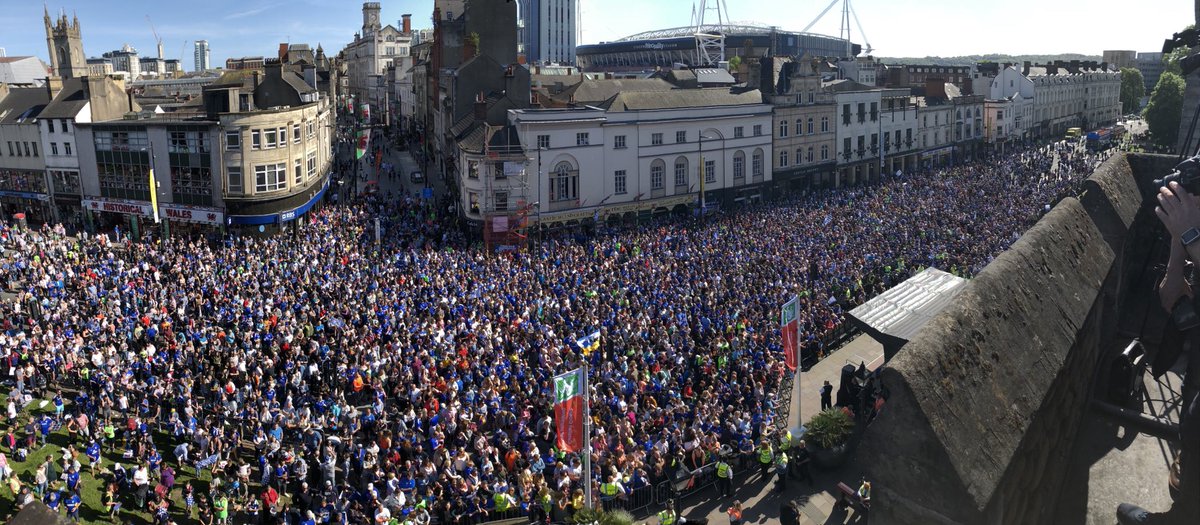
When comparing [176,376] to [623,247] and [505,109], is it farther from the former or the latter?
[505,109]

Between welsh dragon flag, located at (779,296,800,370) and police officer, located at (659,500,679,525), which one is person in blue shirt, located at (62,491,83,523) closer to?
police officer, located at (659,500,679,525)

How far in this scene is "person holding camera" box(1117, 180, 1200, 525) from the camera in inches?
306

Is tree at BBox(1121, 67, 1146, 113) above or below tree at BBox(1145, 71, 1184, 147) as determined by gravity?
above

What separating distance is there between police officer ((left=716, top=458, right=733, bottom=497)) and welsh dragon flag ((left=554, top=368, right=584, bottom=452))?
4.06 metres

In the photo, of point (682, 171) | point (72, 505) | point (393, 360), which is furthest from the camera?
point (682, 171)

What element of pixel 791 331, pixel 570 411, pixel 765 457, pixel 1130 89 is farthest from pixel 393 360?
pixel 1130 89

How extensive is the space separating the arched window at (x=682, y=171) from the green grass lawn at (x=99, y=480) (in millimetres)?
41979

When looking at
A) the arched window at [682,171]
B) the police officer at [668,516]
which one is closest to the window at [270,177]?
the arched window at [682,171]

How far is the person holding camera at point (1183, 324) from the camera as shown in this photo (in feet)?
25.5

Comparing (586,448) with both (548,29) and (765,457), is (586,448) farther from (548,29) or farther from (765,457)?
(548,29)

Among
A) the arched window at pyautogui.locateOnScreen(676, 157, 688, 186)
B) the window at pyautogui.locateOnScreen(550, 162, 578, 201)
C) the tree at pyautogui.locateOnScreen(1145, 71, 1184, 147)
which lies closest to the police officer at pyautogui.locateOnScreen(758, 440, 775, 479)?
the window at pyautogui.locateOnScreen(550, 162, 578, 201)

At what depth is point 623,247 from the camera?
4222 centimetres

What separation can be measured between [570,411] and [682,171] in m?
42.7

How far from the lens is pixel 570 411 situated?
18.2 metres
